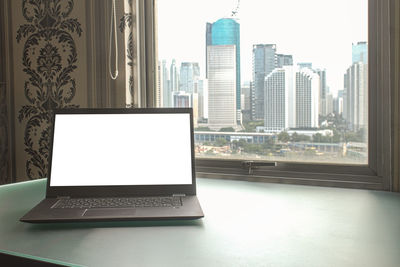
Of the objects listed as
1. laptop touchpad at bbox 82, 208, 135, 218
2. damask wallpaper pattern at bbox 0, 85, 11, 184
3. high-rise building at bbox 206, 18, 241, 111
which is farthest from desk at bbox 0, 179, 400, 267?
damask wallpaper pattern at bbox 0, 85, 11, 184

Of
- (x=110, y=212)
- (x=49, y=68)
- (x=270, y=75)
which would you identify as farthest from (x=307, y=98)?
(x=49, y=68)

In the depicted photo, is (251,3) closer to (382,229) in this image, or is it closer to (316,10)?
(316,10)

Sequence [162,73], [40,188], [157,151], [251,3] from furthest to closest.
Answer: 1. [162,73]
2. [251,3]
3. [40,188]
4. [157,151]

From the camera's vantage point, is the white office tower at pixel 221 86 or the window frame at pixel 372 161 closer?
the window frame at pixel 372 161

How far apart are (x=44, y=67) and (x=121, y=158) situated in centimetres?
71

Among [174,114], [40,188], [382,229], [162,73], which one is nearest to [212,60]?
[162,73]

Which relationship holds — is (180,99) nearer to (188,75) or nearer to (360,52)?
(188,75)

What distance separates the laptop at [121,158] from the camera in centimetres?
114

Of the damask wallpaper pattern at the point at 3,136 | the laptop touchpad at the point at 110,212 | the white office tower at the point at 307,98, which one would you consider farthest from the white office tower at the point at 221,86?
the damask wallpaper pattern at the point at 3,136

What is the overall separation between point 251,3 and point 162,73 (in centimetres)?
43

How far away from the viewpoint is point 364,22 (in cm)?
129

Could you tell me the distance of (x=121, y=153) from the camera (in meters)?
1.19

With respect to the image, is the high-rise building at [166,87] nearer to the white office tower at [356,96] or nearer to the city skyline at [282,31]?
the city skyline at [282,31]

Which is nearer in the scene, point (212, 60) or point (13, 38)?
point (212, 60)
